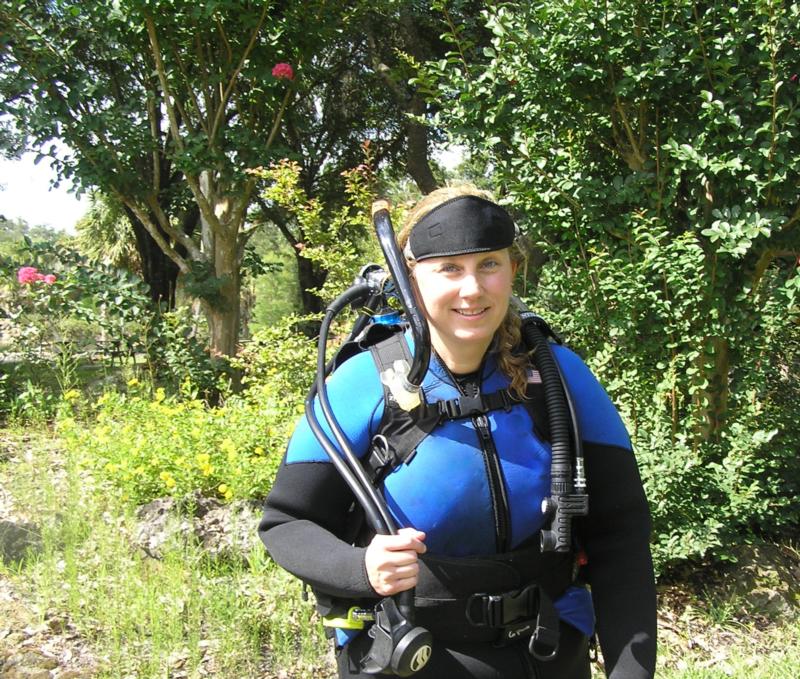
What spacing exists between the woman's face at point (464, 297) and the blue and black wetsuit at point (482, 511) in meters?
0.08

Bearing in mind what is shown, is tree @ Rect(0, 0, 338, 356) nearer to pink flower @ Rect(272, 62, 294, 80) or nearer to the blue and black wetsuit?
pink flower @ Rect(272, 62, 294, 80)

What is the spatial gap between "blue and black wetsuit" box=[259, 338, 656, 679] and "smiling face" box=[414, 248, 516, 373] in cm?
6

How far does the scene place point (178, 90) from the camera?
8320mm

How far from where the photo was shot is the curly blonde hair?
5.71ft

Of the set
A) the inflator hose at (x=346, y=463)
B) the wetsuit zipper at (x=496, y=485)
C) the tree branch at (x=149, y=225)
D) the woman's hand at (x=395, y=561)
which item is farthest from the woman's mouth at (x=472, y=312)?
the tree branch at (x=149, y=225)

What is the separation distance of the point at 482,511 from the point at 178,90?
7.93m

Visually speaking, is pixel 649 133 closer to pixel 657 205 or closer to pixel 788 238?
pixel 657 205

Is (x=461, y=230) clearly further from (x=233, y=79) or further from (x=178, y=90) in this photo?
(x=178, y=90)

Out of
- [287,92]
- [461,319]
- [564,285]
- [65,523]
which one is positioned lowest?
[65,523]

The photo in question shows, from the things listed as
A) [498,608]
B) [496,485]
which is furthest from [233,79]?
[498,608]

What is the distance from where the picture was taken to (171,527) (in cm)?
400

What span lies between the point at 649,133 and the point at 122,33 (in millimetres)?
5989

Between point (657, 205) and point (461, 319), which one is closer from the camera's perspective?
point (461, 319)

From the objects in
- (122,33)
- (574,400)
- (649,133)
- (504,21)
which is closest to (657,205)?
(649,133)
